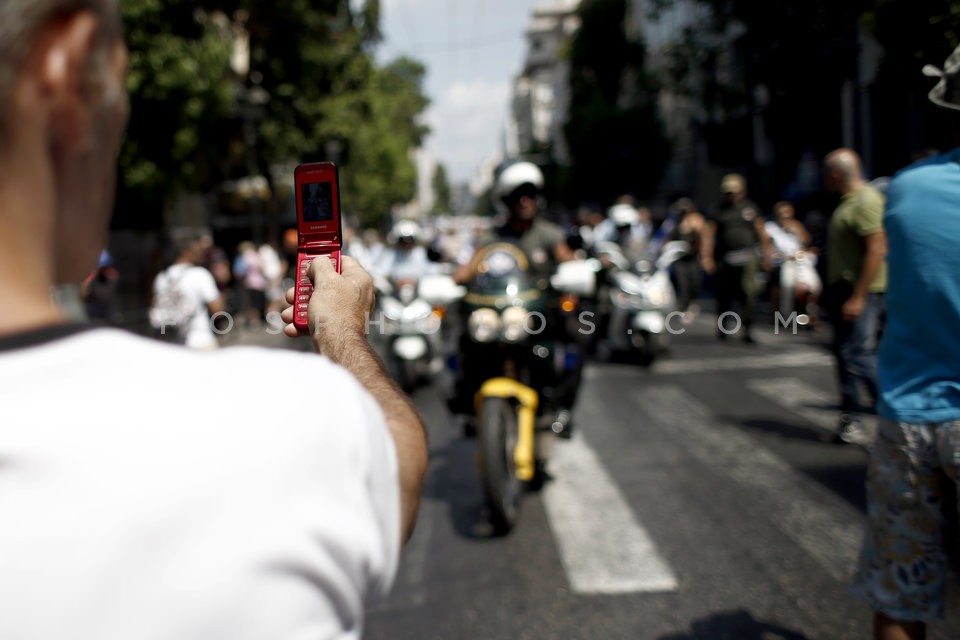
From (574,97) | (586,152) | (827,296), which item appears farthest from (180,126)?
(574,97)

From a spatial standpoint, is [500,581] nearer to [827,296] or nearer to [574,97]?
[827,296]

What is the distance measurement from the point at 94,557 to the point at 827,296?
6.33 metres

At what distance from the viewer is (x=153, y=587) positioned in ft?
2.77

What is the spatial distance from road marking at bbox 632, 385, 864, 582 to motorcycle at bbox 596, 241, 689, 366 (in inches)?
90.5

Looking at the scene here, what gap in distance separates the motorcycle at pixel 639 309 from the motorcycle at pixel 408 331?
2.02 m

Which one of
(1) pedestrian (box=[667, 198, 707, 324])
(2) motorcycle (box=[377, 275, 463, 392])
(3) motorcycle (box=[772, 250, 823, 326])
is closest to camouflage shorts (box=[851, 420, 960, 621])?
(2) motorcycle (box=[377, 275, 463, 392])

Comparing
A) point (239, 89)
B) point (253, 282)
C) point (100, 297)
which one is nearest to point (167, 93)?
point (239, 89)

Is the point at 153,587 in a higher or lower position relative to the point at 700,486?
higher

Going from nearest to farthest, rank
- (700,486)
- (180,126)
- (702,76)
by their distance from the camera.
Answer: (700,486), (180,126), (702,76)

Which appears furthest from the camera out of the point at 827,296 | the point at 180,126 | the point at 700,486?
the point at 180,126

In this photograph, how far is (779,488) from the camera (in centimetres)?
548

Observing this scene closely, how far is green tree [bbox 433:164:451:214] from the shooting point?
18462 centimetres

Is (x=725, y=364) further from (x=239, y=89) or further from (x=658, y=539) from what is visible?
(x=239, y=89)

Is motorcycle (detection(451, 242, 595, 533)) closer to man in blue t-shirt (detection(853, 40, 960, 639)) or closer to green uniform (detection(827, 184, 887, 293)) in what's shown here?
green uniform (detection(827, 184, 887, 293))
